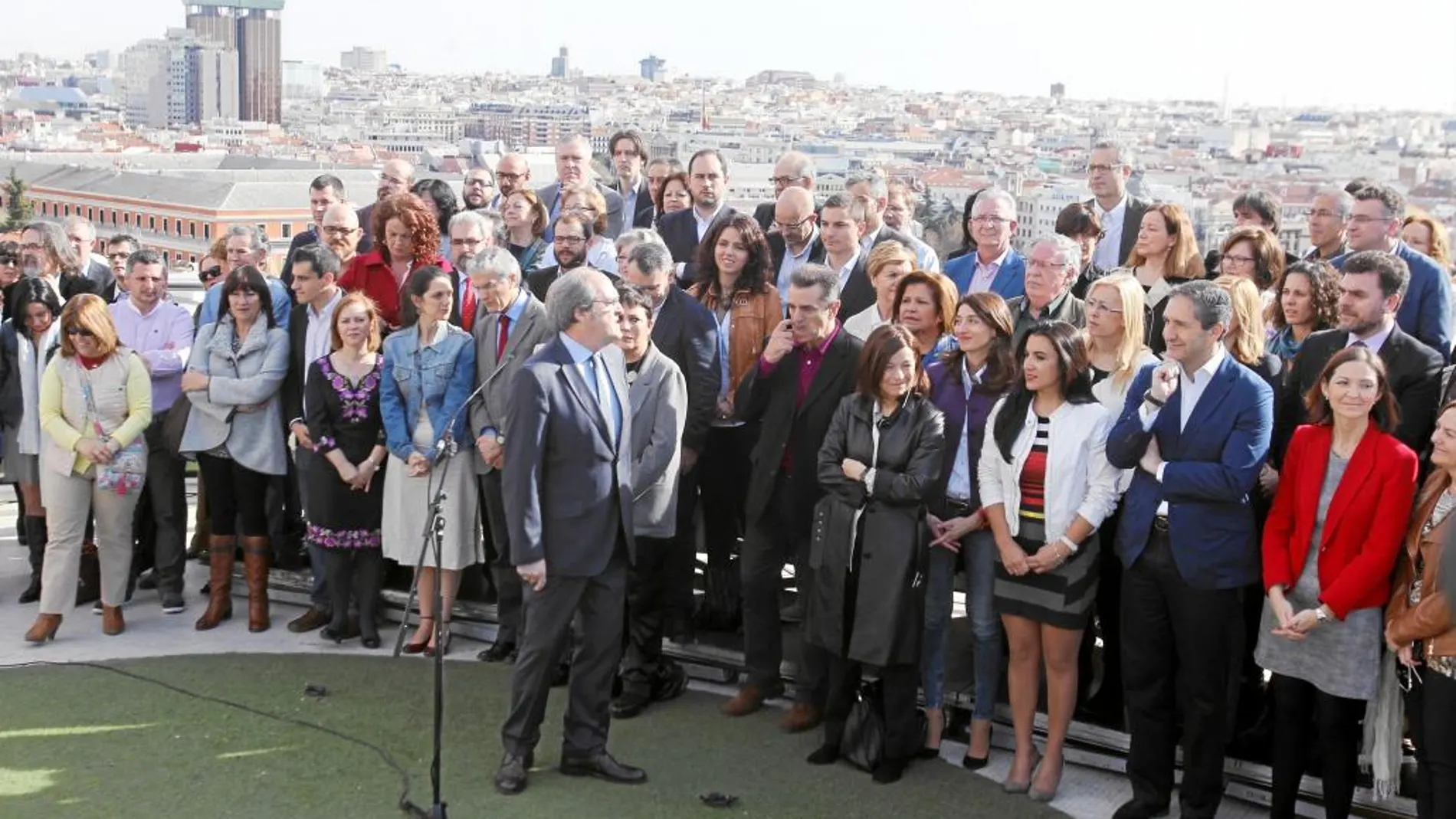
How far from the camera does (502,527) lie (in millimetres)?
6957

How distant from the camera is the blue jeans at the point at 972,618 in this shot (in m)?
5.80

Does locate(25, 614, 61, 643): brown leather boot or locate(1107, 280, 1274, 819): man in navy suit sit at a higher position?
locate(1107, 280, 1274, 819): man in navy suit

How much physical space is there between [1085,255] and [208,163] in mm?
143743

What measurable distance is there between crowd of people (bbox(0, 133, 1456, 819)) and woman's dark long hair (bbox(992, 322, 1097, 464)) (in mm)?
15

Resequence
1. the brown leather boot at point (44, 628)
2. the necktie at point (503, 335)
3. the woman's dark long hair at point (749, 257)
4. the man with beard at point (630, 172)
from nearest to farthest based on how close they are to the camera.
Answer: the woman's dark long hair at point (749, 257), the necktie at point (503, 335), the brown leather boot at point (44, 628), the man with beard at point (630, 172)

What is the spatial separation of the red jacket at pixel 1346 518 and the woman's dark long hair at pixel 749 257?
8.02 ft

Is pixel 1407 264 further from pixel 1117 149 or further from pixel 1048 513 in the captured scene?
pixel 1117 149

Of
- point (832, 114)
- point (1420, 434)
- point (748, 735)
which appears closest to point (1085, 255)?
point (1420, 434)

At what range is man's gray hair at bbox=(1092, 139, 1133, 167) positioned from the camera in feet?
26.8

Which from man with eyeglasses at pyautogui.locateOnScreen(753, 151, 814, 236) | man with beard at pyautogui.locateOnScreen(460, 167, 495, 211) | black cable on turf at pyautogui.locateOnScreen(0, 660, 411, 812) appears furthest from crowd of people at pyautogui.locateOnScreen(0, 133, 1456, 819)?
man with beard at pyautogui.locateOnScreen(460, 167, 495, 211)

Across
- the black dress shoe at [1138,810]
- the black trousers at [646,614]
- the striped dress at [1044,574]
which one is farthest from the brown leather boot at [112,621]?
the black dress shoe at [1138,810]

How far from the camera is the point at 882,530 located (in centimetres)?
563

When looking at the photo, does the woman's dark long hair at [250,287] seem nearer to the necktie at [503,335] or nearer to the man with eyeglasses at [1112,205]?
the necktie at [503,335]

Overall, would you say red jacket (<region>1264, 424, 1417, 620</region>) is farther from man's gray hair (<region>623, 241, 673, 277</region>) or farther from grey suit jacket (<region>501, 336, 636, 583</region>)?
man's gray hair (<region>623, 241, 673, 277</region>)
